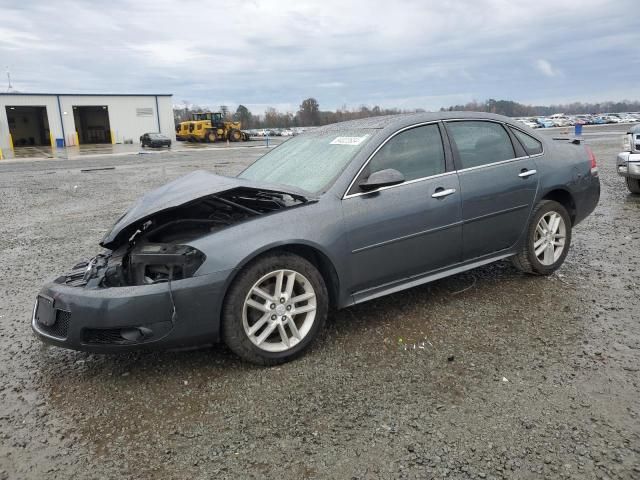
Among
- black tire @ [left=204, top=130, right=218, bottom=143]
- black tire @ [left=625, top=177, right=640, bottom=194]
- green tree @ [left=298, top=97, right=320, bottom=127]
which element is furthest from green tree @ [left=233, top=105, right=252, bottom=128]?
black tire @ [left=625, top=177, right=640, bottom=194]

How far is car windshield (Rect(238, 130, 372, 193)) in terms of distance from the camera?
376cm

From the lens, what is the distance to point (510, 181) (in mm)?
4355

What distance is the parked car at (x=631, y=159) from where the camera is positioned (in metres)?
8.63

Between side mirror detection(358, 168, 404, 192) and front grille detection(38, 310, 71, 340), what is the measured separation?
6.86 ft

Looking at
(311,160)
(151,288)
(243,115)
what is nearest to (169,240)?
(151,288)

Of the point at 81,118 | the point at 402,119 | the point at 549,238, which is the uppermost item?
the point at 81,118

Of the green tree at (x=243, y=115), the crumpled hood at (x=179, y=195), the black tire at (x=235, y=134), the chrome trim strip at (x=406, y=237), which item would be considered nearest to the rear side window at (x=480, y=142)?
the chrome trim strip at (x=406, y=237)

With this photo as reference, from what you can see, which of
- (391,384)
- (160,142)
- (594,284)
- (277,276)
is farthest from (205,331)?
(160,142)

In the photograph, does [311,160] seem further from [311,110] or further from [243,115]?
[243,115]

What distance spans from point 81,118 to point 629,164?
196 ft

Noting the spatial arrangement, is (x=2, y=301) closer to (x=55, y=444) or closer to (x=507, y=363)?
(x=55, y=444)

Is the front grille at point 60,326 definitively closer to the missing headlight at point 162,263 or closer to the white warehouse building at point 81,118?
the missing headlight at point 162,263

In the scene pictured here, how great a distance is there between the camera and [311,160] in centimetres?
409

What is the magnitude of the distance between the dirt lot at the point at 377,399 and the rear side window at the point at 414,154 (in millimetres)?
1136
